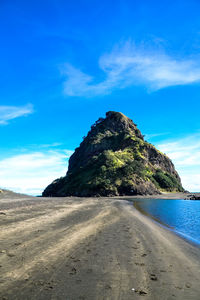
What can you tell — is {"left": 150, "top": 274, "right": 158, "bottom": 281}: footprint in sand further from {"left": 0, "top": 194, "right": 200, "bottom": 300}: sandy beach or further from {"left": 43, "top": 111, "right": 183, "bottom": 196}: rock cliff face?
{"left": 43, "top": 111, "right": 183, "bottom": 196}: rock cliff face

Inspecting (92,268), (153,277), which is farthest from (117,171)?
(153,277)

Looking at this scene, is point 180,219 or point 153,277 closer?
point 153,277

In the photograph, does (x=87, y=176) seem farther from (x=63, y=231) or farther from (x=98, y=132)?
(x=63, y=231)

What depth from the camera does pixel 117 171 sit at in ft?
394

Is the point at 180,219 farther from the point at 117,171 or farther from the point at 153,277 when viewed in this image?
the point at 117,171

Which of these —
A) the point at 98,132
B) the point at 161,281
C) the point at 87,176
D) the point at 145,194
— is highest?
the point at 98,132

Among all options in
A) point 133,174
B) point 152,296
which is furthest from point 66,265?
point 133,174

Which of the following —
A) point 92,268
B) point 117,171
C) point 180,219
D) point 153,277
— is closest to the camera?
point 153,277

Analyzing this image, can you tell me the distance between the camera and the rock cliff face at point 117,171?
365ft

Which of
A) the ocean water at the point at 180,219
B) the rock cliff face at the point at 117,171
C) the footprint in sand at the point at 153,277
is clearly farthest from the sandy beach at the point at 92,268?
the rock cliff face at the point at 117,171

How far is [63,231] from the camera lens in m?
13.9

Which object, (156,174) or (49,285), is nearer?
(49,285)

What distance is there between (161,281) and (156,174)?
148 m

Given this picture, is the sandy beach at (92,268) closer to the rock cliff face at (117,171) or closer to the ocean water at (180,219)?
the ocean water at (180,219)
